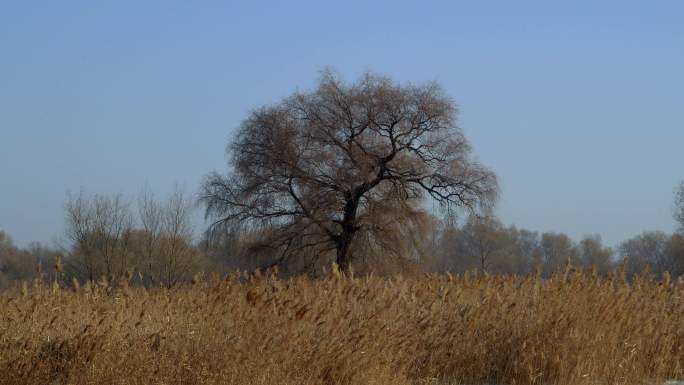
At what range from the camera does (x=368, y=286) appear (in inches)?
444

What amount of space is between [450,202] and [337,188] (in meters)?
5.62

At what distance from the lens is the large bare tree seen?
41.8 m

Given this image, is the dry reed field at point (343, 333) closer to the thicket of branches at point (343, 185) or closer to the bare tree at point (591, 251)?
the thicket of branches at point (343, 185)

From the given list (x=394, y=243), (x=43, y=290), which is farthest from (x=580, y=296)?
(x=394, y=243)

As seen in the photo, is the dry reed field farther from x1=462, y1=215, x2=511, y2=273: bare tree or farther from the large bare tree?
x1=462, y1=215, x2=511, y2=273: bare tree

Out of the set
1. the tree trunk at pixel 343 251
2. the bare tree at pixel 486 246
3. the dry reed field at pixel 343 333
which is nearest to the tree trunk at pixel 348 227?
the tree trunk at pixel 343 251

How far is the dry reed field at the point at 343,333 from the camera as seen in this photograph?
835 centimetres

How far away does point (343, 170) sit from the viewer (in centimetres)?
4200

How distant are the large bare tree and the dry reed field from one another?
29.5m

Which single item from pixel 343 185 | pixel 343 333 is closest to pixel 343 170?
pixel 343 185

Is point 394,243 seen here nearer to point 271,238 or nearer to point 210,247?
point 271,238

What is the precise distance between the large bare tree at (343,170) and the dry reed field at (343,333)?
96.9ft

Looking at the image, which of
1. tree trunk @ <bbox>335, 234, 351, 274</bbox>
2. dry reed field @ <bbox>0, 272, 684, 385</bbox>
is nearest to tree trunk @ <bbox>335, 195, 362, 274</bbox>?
tree trunk @ <bbox>335, 234, 351, 274</bbox>

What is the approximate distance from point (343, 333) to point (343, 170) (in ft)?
108
